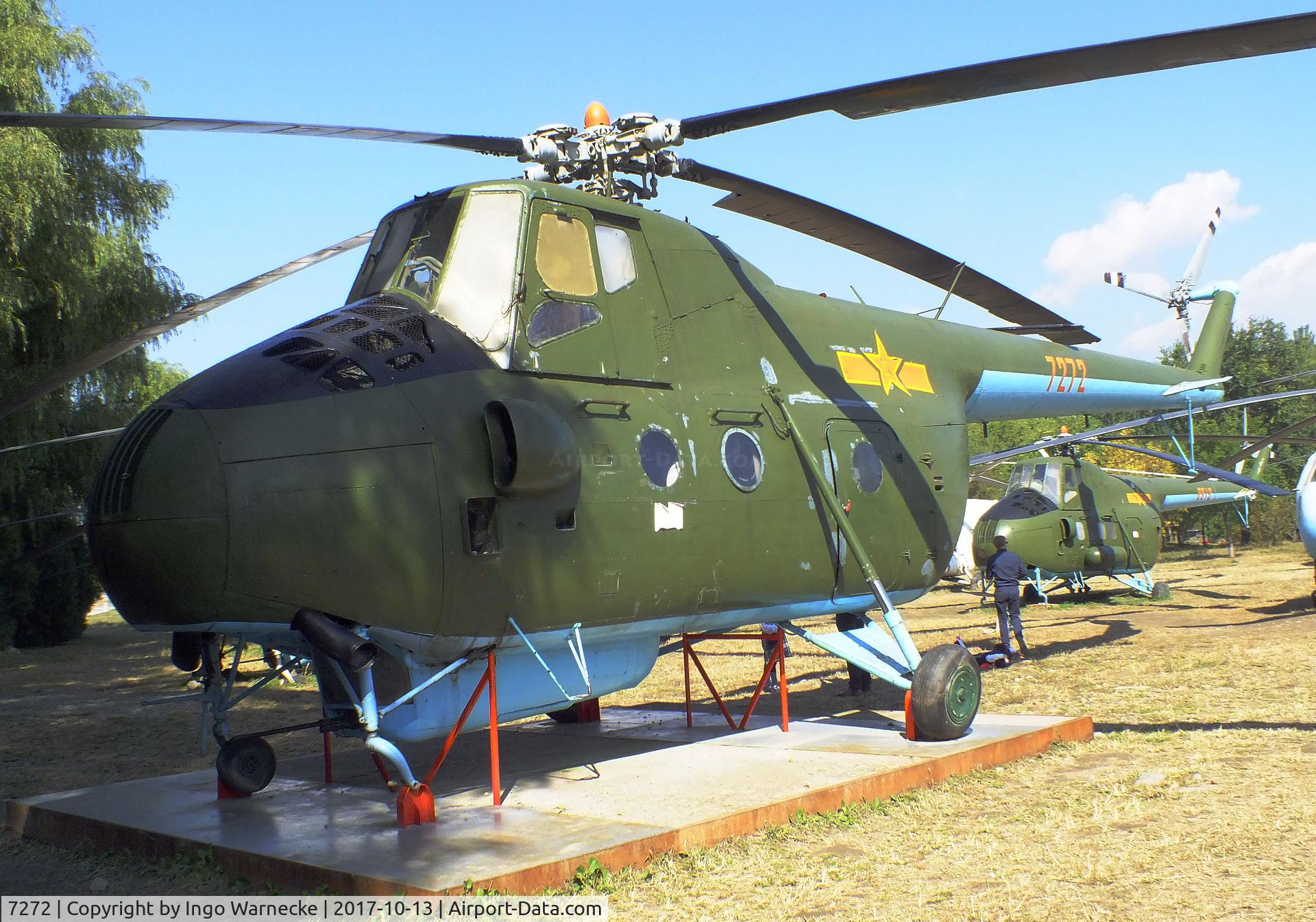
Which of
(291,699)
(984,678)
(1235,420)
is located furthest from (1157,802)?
(1235,420)

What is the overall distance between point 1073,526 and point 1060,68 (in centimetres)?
Answer: 1670

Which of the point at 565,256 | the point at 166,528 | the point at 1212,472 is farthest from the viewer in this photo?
the point at 1212,472

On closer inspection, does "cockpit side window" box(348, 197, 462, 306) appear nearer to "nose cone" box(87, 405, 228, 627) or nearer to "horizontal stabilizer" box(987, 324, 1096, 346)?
"nose cone" box(87, 405, 228, 627)

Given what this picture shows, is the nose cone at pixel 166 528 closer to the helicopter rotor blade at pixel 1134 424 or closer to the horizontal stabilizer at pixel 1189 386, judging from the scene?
the helicopter rotor blade at pixel 1134 424

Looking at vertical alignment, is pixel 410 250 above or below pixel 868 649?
above

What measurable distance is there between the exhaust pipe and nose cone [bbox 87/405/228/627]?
1.43 feet

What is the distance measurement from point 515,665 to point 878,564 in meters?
3.34

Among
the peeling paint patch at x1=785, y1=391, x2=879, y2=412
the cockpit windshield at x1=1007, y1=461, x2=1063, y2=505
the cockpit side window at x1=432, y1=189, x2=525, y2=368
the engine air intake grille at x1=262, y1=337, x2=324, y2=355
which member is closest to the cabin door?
the peeling paint patch at x1=785, y1=391, x2=879, y2=412

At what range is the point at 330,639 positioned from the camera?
5.70 m

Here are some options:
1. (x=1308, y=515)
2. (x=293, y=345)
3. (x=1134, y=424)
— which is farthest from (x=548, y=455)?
(x=1308, y=515)

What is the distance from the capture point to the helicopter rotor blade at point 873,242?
852 cm

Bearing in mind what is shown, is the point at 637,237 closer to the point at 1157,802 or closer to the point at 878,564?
the point at 878,564

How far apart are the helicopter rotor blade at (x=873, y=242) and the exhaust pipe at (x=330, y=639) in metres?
4.10

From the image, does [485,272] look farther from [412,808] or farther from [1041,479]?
[1041,479]
